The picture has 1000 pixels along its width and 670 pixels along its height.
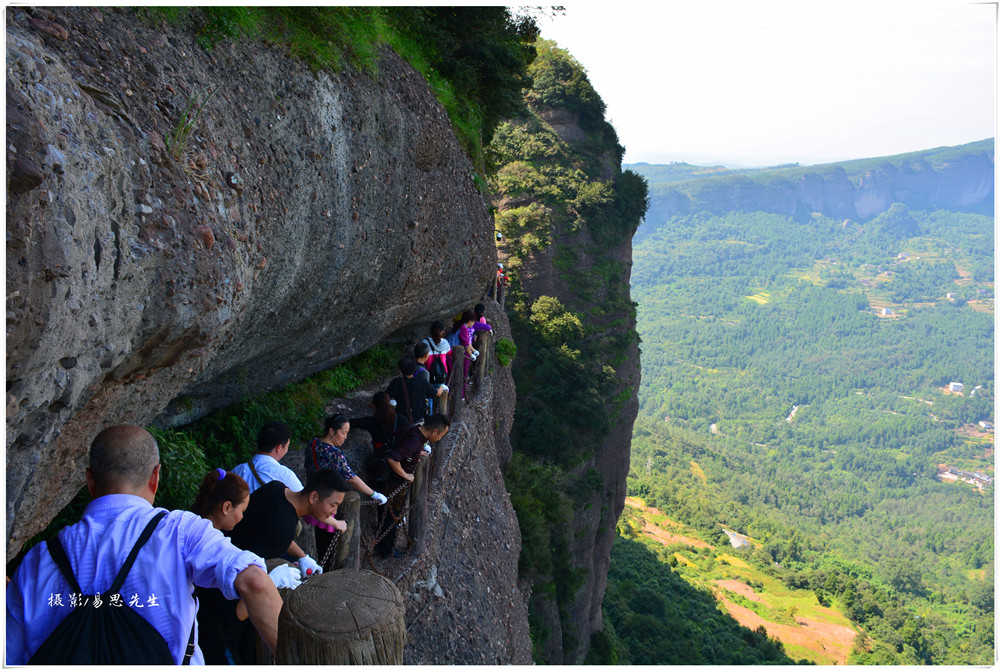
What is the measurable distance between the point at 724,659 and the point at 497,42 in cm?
3035

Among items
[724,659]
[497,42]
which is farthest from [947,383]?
[497,42]

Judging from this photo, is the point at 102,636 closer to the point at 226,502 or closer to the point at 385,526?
the point at 226,502

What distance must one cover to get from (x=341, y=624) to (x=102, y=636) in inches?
34.9

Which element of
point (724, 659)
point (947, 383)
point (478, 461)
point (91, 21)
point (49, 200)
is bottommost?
point (947, 383)

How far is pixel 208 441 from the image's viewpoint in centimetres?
683

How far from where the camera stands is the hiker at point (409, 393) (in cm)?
744

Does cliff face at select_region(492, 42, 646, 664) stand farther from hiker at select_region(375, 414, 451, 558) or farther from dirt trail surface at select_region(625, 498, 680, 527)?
dirt trail surface at select_region(625, 498, 680, 527)

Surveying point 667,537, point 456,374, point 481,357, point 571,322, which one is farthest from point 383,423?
point 667,537

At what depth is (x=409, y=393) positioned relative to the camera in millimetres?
7480

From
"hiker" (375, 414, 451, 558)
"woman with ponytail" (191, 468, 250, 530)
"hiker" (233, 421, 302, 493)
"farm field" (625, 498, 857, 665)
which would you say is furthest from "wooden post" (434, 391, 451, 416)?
"farm field" (625, 498, 857, 665)

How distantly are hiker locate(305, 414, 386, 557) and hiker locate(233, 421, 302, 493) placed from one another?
0.60 m

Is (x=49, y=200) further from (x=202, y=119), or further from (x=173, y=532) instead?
(x=202, y=119)

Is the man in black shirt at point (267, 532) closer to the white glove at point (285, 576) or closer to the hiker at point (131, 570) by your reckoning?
the white glove at point (285, 576)

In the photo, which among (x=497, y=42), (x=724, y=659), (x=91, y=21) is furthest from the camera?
(x=724, y=659)
